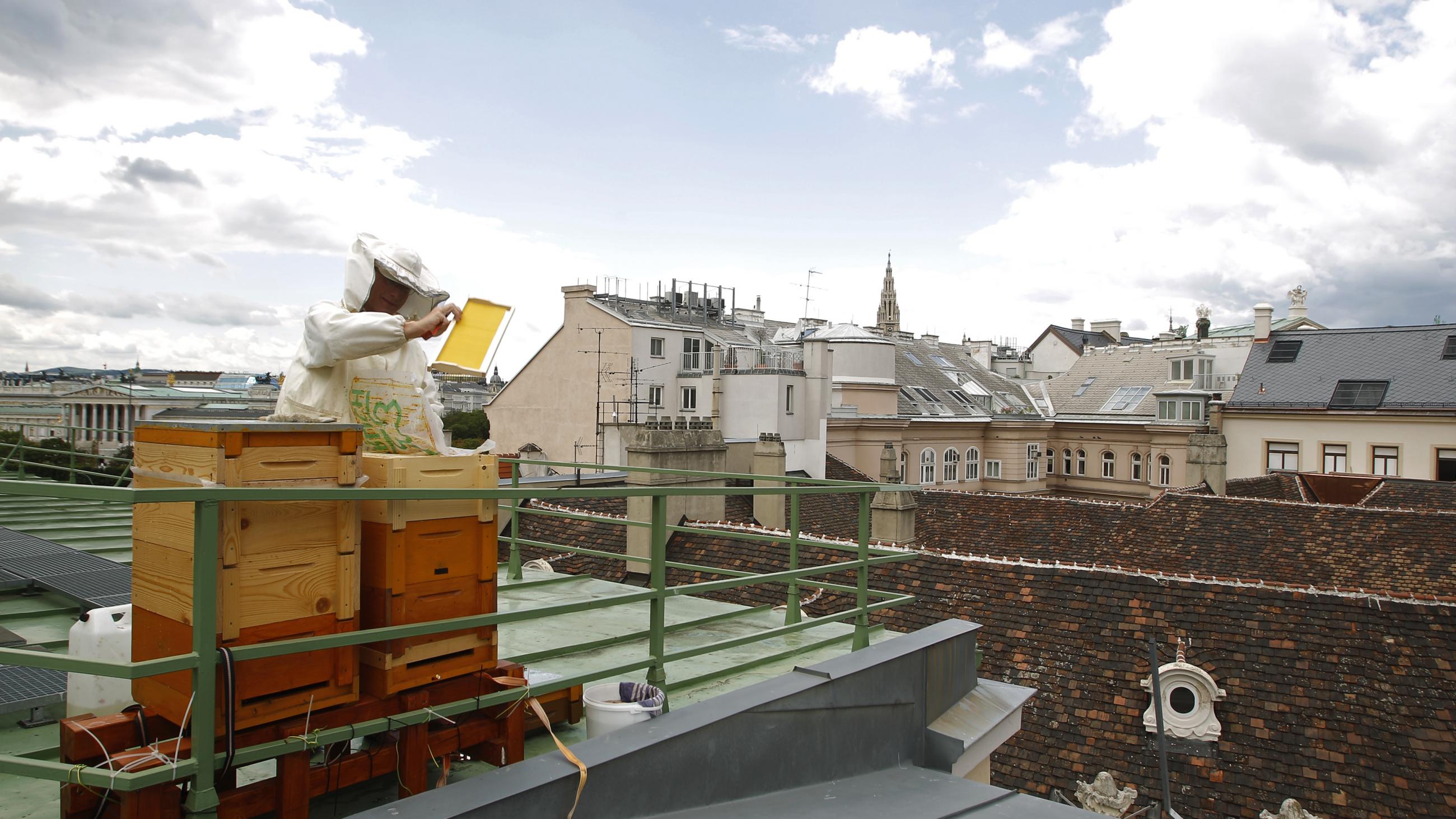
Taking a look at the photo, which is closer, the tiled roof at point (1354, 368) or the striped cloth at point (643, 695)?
the striped cloth at point (643, 695)

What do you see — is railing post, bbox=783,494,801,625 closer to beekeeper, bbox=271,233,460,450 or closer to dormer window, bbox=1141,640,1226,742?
beekeeper, bbox=271,233,460,450

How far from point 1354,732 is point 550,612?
1198 centimetres

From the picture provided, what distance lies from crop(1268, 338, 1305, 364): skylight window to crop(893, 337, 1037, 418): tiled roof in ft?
43.0

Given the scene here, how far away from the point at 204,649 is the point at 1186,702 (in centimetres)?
1281

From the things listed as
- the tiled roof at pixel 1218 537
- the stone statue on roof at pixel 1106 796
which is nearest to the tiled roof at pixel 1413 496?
the tiled roof at pixel 1218 537

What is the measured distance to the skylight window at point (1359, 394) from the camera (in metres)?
37.9

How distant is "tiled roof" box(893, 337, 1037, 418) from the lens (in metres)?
47.4

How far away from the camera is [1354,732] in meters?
11.3

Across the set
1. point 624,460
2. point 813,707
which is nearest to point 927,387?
point 624,460

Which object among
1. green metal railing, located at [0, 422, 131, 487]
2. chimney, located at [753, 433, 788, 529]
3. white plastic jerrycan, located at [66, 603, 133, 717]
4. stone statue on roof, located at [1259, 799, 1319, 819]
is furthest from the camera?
chimney, located at [753, 433, 788, 529]

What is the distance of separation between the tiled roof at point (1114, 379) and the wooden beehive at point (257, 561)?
49845 millimetres

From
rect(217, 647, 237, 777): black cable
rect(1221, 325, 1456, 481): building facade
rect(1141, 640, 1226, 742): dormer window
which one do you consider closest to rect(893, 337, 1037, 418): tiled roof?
rect(1221, 325, 1456, 481): building facade

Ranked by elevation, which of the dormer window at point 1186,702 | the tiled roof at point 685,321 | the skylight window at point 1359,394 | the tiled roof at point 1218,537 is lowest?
the dormer window at point 1186,702

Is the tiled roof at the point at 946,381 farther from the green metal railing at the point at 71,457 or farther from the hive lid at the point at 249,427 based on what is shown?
the hive lid at the point at 249,427
